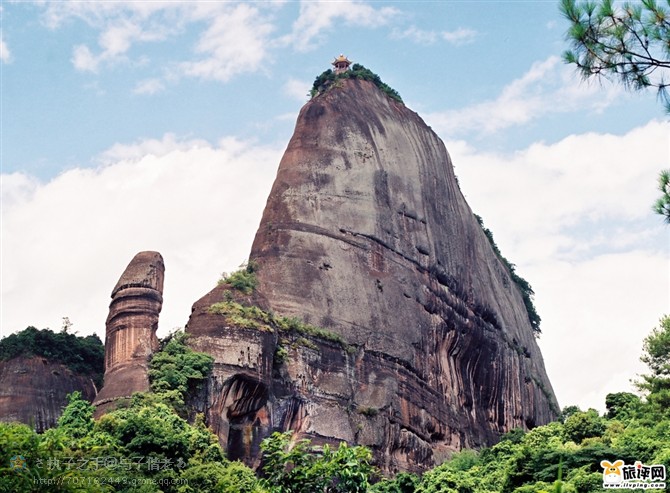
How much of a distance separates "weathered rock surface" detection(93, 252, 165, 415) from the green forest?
58cm

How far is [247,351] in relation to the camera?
36938 millimetres

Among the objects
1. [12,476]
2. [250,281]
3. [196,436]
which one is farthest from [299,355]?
[12,476]

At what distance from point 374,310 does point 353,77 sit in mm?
12318

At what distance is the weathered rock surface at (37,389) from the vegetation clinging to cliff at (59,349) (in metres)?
0.20

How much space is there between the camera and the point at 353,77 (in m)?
51.5

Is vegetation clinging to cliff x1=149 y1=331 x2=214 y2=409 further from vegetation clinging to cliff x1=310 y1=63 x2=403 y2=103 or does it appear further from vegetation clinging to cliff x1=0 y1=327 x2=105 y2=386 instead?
vegetation clinging to cliff x1=310 y1=63 x2=403 y2=103

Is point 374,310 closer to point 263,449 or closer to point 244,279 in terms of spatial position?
point 244,279

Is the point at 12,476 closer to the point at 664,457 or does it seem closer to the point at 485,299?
the point at 664,457

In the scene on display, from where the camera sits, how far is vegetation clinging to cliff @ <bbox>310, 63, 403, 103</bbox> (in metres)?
50.9

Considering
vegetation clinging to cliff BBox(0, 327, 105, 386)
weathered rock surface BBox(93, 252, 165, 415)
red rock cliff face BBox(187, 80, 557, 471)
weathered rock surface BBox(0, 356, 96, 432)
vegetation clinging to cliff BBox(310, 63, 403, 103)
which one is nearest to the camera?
weathered rock surface BBox(93, 252, 165, 415)

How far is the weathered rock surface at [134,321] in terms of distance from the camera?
35.5 metres

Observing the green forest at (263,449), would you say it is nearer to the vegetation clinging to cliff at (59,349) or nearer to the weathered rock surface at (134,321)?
the weathered rock surface at (134,321)

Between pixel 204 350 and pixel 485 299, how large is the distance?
17817mm

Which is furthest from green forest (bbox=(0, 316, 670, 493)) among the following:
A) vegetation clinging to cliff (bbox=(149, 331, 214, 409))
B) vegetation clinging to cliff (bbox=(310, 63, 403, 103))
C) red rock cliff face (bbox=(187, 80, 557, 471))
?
vegetation clinging to cliff (bbox=(310, 63, 403, 103))
